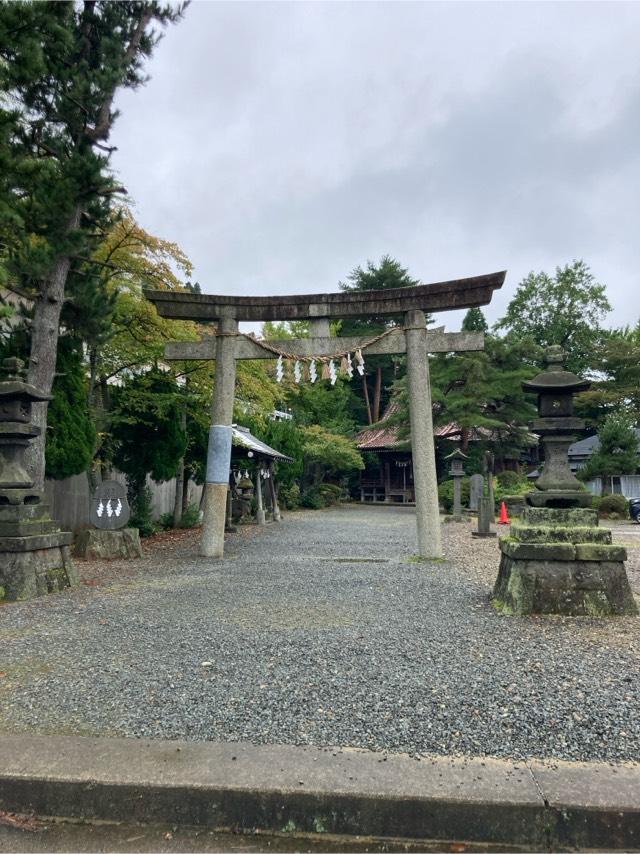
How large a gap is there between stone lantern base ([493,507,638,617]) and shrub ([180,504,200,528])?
11.4 m

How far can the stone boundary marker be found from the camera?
1.98 metres

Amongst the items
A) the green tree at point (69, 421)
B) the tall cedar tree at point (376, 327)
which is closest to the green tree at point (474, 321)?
the tall cedar tree at point (376, 327)

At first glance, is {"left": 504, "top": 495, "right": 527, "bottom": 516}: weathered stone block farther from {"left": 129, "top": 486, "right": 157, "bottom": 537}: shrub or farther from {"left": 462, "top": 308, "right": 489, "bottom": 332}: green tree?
{"left": 462, "top": 308, "right": 489, "bottom": 332}: green tree

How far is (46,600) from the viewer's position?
18.3ft

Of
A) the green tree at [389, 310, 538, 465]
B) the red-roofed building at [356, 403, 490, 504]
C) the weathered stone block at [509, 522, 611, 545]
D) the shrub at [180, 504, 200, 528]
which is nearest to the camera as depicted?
the weathered stone block at [509, 522, 611, 545]

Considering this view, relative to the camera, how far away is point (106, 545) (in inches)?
351

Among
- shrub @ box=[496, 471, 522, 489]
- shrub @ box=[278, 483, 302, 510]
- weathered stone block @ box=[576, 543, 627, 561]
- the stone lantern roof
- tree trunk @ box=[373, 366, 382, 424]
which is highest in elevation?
tree trunk @ box=[373, 366, 382, 424]

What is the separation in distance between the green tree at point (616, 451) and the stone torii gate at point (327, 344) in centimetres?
1701

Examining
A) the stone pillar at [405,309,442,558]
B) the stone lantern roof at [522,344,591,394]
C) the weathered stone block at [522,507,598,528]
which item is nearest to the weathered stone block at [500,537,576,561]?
the weathered stone block at [522,507,598,528]

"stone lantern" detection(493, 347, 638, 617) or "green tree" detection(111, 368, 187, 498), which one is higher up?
"green tree" detection(111, 368, 187, 498)

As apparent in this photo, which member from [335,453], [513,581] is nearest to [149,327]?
A: [513,581]

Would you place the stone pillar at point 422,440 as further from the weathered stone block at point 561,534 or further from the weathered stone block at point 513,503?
the weathered stone block at point 513,503

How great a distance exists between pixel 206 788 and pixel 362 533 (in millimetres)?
11320

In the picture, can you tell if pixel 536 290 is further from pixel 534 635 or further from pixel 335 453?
pixel 534 635
